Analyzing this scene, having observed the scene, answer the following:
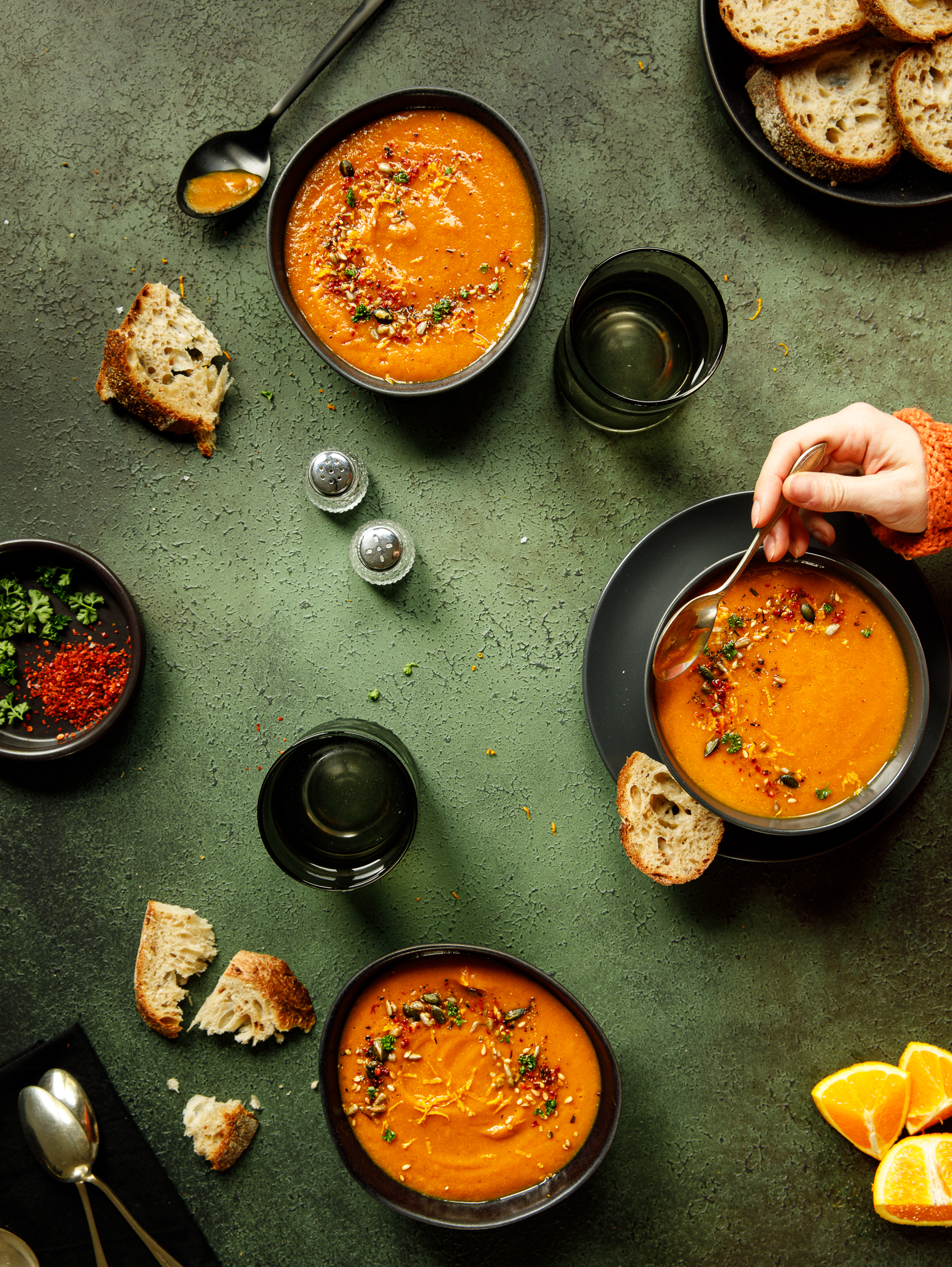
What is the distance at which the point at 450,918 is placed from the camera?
8.23 ft

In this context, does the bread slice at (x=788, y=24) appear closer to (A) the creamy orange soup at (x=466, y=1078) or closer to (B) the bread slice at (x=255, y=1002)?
(A) the creamy orange soup at (x=466, y=1078)

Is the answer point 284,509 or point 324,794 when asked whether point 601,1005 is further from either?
point 284,509

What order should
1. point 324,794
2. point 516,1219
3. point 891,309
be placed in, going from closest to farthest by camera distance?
point 516,1219 < point 324,794 < point 891,309

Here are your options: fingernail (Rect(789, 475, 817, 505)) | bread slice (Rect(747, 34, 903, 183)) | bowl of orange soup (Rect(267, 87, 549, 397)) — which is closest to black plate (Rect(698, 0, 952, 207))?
bread slice (Rect(747, 34, 903, 183))

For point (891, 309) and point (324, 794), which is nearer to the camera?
point (324, 794)

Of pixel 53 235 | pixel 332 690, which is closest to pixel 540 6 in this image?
pixel 53 235


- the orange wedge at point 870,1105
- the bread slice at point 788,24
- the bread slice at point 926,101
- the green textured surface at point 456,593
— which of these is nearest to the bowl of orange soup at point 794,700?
the green textured surface at point 456,593

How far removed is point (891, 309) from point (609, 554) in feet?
4.28

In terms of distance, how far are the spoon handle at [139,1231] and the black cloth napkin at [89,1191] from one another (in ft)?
0.08

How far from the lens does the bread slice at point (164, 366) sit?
2418mm

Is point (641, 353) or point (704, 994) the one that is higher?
point (641, 353)

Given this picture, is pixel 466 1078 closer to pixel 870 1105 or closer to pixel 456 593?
pixel 870 1105

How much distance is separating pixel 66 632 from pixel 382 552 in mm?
1111

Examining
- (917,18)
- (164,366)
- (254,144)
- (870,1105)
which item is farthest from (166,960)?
(917,18)
